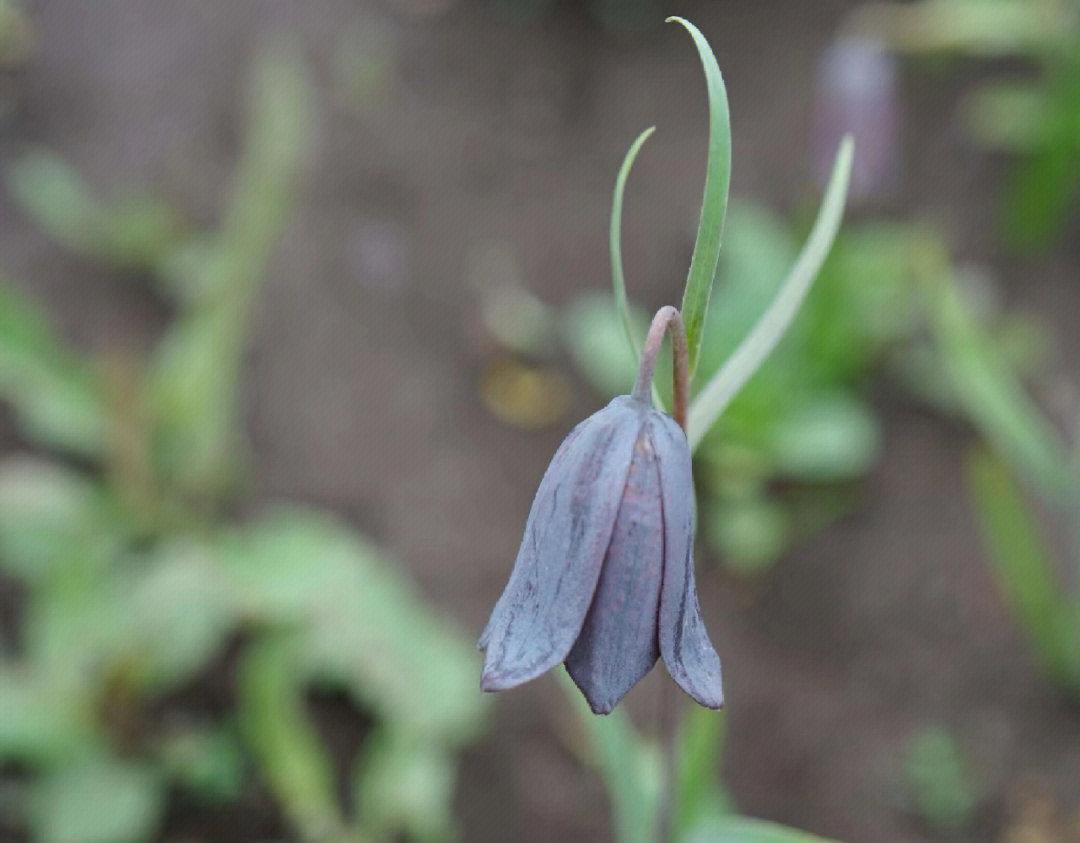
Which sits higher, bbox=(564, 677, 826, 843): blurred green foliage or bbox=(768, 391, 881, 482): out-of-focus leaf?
bbox=(564, 677, 826, 843): blurred green foliage

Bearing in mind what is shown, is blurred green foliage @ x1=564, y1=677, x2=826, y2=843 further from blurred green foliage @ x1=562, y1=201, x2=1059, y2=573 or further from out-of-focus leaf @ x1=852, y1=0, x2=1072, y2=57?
out-of-focus leaf @ x1=852, y1=0, x2=1072, y2=57

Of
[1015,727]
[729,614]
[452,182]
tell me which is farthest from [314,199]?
[1015,727]

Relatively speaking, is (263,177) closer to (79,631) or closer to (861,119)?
(79,631)

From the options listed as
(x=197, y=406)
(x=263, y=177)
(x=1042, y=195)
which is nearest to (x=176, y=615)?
(x=197, y=406)

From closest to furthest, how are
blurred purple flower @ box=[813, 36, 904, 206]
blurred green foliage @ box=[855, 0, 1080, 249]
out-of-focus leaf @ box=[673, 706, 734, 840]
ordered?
out-of-focus leaf @ box=[673, 706, 734, 840] → blurred green foliage @ box=[855, 0, 1080, 249] → blurred purple flower @ box=[813, 36, 904, 206]

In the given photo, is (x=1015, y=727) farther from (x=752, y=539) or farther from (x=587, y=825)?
(x=587, y=825)

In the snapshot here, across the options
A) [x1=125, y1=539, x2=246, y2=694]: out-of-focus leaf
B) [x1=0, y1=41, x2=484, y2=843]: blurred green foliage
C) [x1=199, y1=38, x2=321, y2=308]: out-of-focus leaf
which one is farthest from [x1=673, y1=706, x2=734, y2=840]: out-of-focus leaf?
[x1=199, y1=38, x2=321, y2=308]: out-of-focus leaf
